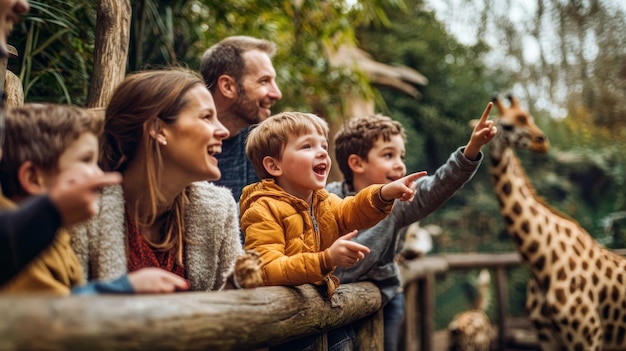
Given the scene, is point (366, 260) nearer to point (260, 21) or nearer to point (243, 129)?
point (243, 129)

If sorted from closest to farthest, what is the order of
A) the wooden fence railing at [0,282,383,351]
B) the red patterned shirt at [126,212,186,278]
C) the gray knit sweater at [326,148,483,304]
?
the wooden fence railing at [0,282,383,351] → the red patterned shirt at [126,212,186,278] → the gray knit sweater at [326,148,483,304]

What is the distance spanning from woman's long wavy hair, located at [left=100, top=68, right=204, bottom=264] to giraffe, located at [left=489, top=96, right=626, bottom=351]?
9.60ft

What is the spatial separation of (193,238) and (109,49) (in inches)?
39.3

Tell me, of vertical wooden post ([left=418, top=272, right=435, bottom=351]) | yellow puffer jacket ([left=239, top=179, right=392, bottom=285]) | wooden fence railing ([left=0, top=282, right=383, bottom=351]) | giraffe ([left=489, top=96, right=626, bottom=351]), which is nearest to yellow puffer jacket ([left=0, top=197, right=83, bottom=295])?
wooden fence railing ([left=0, top=282, right=383, bottom=351])

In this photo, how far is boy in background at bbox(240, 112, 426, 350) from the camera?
1837 millimetres

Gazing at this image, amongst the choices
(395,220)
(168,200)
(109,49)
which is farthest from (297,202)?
(109,49)

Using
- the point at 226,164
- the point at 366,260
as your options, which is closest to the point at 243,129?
the point at 226,164

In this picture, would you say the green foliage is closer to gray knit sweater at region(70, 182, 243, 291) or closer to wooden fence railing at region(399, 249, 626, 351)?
gray knit sweater at region(70, 182, 243, 291)

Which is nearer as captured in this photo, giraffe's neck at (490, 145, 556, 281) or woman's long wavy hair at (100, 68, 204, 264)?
woman's long wavy hair at (100, 68, 204, 264)

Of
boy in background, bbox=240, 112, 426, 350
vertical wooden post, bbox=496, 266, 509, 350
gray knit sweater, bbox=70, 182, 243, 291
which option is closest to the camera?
gray knit sweater, bbox=70, 182, 243, 291

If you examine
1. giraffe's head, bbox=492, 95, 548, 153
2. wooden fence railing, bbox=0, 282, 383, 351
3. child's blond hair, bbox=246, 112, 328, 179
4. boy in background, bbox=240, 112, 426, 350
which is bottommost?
wooden fence railing, bbox=0, 282, 383, 351

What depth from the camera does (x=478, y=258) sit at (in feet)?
21.8

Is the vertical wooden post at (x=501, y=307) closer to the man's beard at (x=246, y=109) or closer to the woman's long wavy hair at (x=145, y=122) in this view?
the man's beard at (x=246, y=109)

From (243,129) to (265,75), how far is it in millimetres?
283
